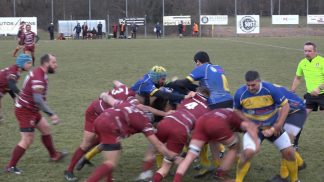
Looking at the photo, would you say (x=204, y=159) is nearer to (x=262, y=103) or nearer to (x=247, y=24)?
(x=262, y=103)

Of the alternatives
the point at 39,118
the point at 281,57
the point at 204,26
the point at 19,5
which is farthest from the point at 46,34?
the point at 39,118

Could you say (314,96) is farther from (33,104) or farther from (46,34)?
(46,34)

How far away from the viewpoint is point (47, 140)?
7.07 m

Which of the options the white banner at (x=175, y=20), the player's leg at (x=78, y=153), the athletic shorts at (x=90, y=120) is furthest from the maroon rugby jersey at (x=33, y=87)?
the white banner at (x=175, y=20)

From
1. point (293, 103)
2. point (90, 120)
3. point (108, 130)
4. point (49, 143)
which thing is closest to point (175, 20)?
point (49, 143)

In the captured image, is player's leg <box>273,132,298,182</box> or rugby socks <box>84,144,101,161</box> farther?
rugby socks <box>84,144,101,161</box>

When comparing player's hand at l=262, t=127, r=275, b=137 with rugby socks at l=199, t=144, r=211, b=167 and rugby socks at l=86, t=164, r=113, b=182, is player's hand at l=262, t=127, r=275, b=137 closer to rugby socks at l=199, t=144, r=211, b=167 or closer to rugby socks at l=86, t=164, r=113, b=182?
rugby socks at l=199, t=144, r=211, b=167

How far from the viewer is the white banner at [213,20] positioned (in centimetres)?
5184

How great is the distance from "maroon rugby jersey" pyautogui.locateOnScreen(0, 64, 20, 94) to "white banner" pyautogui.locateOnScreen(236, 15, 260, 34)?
1741 inches

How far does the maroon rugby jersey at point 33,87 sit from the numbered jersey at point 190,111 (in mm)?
1761

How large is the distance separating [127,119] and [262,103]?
1.71 m

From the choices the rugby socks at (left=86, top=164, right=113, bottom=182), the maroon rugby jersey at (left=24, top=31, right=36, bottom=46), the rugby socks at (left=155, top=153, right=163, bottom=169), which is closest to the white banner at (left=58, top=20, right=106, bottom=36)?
the maroon rugby jersey at (left=24, top=31, right=36, bottom=46)

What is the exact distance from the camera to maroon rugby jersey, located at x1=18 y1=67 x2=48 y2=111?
6355 mm

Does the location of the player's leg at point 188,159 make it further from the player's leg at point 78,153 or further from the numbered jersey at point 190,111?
the player's leg at point 78,153
